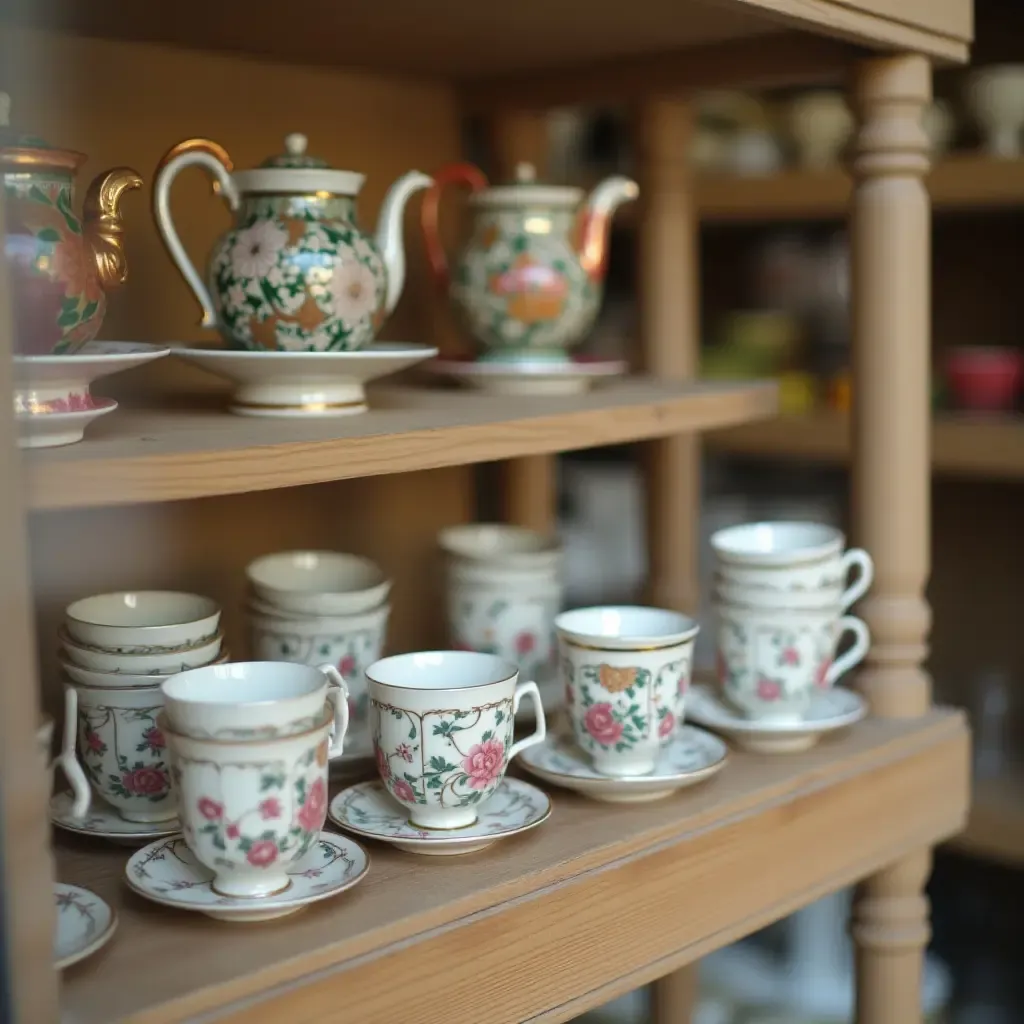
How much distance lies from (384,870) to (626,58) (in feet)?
2.52

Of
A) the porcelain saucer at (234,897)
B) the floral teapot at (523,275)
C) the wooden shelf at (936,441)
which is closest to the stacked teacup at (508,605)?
the floral teapot at (523,275)

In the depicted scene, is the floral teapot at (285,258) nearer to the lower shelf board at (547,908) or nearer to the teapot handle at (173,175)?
the teapot handle at (173,175)

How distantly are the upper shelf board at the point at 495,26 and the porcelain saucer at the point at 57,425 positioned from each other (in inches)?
13.6

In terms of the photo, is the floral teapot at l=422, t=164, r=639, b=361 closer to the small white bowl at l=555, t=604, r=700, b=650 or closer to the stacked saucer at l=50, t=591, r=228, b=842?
the small white bowl at l=555, t=604, r=700, b=650

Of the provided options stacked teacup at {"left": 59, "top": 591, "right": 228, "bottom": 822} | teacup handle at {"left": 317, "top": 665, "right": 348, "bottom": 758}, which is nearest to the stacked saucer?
stacked teacup at {"left": 59, "top": 591, "right": 228, "bottom": 822}

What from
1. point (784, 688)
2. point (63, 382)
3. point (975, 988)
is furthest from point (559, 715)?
point (975, 988)

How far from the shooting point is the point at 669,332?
141cm

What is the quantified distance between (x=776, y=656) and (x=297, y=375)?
0.43 metres

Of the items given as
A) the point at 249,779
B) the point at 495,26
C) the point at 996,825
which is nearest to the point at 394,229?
the point at 495,26

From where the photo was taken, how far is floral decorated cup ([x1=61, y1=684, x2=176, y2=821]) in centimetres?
89

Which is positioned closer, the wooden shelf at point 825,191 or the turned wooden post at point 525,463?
the turned wooden post at point 525,463

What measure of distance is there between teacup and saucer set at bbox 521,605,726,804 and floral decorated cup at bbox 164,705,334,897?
9.5 inches

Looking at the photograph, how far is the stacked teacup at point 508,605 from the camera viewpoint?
112cm

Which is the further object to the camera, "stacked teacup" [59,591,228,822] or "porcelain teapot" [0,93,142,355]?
"stacked teacup" [59,591,228,822]
